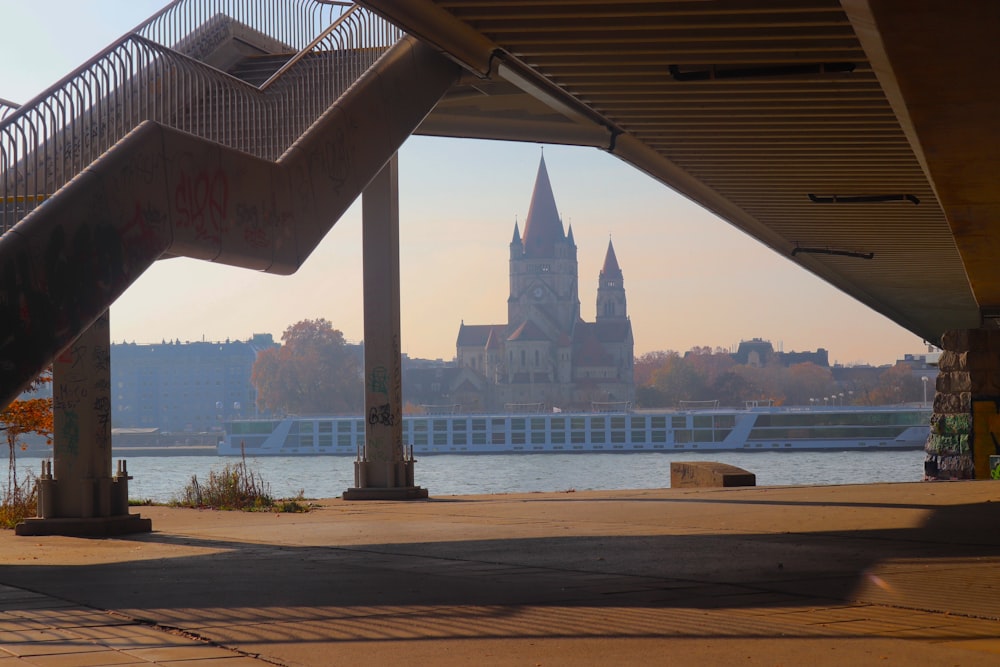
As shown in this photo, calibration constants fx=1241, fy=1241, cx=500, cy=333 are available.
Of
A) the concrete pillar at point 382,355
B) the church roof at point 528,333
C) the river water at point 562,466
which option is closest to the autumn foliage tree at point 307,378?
the river water at point 562,466

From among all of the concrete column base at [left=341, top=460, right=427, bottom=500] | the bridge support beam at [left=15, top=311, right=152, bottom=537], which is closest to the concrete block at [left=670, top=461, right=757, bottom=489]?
the concrete column base at [left=341, top=460, right=427, bottom=500]

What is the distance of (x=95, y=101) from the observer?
37.8 ft

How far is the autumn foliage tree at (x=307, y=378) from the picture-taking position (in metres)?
165

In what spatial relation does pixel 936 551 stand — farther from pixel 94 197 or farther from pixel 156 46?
pixel 156 46

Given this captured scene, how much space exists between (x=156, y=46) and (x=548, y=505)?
23.6ft

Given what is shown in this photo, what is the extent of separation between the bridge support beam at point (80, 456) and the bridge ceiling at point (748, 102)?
4559mm

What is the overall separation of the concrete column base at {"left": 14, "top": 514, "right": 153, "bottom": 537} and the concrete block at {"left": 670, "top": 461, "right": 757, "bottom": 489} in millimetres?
10652

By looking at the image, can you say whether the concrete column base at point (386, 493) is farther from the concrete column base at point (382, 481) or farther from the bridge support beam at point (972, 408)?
the bridge support beam at point (972, 408)

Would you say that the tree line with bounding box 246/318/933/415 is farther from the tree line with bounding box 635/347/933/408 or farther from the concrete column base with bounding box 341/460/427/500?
the concrete column base with bounding box 341/460/427/500

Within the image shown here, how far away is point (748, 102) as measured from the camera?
15836 millimetres

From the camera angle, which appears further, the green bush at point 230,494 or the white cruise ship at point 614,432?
the white cruise ship at point 614,432

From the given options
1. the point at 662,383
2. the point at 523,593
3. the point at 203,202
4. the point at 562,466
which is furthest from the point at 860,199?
the point at 662,383

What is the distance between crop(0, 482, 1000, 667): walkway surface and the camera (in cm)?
503

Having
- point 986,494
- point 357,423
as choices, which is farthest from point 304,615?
point 357,423
